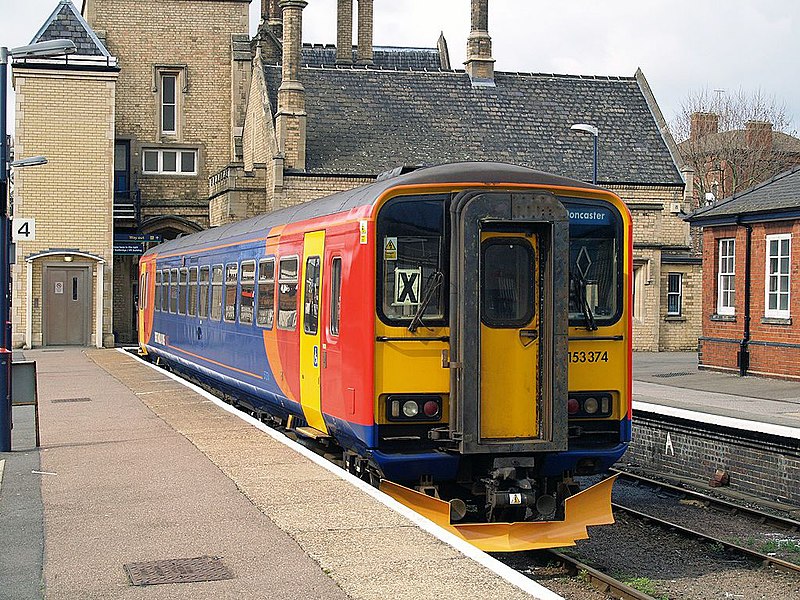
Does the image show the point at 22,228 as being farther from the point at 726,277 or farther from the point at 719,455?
the point at 726,277

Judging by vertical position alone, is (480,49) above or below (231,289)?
above

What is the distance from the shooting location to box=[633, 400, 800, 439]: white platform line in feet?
44.6

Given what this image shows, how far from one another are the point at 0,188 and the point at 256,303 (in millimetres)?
3396

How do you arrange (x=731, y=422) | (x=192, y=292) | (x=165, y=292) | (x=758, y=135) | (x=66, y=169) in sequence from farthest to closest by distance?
(x=758, y=135), (x=66, y=169), (x=165, y=292), (x=192, y=292), (x=731, y=422)

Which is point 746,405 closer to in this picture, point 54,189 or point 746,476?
point 746,476

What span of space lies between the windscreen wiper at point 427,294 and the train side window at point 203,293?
32.1 feet

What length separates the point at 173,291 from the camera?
2373cm

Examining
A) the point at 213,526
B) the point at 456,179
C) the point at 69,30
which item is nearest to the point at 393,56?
the point at 69,30

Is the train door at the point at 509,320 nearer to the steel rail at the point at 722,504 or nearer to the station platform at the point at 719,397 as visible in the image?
the steel rail at the point at 722,504

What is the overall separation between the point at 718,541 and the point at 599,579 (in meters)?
2.27

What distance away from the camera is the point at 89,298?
120 feet

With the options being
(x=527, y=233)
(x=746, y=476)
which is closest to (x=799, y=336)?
(x=746, y=476)

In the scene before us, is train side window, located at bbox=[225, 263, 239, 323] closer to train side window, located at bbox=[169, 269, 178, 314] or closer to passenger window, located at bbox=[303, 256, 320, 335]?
passenger window, located at bbox=[303, 256, 320, 335]

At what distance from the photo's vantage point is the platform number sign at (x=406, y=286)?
9867 mm
